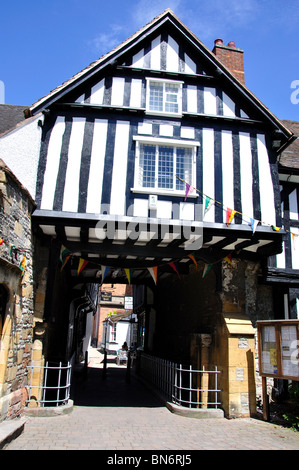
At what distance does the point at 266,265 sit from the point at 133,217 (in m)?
3.87

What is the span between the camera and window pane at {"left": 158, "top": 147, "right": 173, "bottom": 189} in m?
8.51

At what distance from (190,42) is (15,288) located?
7.43m

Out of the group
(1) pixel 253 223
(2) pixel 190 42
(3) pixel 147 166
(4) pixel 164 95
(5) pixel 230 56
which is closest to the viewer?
(1) pixel 253 223

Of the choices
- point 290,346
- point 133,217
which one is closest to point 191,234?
point 133,217

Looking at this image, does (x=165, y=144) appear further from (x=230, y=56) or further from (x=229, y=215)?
(x=230, y=56)

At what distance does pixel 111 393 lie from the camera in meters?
11.0

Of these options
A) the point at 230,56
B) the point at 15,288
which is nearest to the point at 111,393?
the point at 15,288

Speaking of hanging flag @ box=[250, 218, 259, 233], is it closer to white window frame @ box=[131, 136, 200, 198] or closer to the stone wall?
white window frame @ box=[131, 136, 200, 198]

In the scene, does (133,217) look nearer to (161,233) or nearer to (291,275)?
(161,233)

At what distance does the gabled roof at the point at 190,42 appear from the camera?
8.44 m

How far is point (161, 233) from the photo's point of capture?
26.6 feet

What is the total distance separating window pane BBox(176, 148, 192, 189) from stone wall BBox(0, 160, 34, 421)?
359cm

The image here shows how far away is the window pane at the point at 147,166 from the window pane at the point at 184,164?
2.02 ft

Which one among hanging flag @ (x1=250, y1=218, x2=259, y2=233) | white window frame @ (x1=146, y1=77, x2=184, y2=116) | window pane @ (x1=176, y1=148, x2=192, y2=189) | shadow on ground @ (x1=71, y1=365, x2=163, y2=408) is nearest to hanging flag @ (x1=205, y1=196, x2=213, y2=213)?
window pane @ (x1=176, y1=148, x2=192, y2=189)
